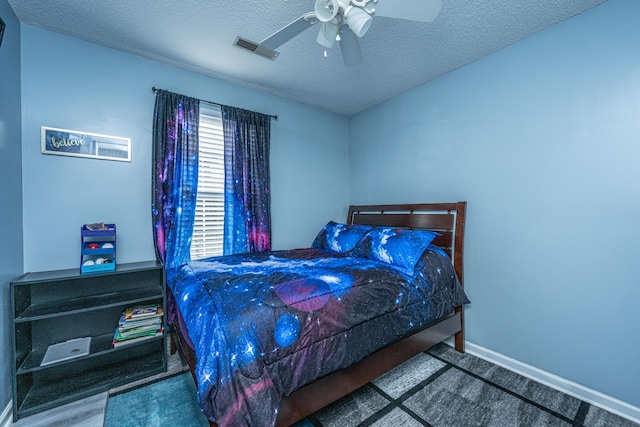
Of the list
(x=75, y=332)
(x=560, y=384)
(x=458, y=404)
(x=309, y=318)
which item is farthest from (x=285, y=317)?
(x=560, y=384)

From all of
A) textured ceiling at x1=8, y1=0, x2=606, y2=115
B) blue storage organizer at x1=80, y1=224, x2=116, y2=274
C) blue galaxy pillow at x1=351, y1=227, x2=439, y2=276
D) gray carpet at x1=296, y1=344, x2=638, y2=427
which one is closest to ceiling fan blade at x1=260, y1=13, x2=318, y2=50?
textured ceiling at x1=8, y1=0, x2=606, y2=115

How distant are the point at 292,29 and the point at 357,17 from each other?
39cm

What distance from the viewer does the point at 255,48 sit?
224 centimetres

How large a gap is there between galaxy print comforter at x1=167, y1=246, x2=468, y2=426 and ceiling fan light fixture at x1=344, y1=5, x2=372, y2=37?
149 cm

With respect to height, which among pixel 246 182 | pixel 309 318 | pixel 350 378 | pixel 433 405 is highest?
pixel 246 182

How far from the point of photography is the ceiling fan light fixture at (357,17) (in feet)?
4.49

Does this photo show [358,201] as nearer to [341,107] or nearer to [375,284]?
[341,107]

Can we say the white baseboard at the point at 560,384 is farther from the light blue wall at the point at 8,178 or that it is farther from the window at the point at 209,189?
the light blue wall at the point at 8,178

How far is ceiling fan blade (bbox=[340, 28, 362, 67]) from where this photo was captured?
1.64 metres

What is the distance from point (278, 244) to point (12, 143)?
91.0 inches

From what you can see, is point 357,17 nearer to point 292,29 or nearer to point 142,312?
Result: point 292,29

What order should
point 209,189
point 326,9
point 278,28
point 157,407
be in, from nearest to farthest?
Answer: point 326,9 < point 157,407 < point 278,28 < point 209,189

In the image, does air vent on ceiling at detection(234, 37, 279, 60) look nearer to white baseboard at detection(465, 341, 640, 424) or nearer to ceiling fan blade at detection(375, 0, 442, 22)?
ceiling fan blade at detection(375, 0, 442, 22)

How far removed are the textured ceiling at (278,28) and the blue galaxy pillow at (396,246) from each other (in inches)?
62.3
